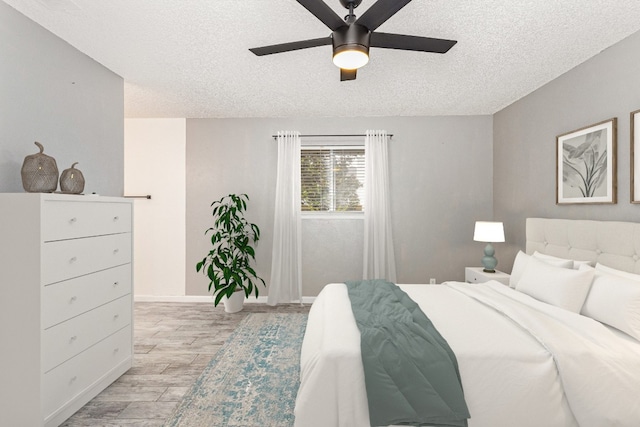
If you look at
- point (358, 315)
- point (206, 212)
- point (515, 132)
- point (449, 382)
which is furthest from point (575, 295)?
point (206, 212)

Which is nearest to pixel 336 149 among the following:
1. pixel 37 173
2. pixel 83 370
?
pixel 37 173

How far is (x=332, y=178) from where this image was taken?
15.7 feet

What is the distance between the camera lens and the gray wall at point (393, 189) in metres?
4.65

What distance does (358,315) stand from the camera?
2.20m

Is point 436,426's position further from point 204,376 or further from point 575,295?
point 204,376

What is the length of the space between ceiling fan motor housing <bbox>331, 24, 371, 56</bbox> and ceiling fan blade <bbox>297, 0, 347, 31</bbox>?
3 cm

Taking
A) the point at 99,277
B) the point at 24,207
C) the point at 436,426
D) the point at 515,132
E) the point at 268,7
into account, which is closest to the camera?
the point at 436,426

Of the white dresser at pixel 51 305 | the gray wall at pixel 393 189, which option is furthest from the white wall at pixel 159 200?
the white dresser at pixel 51 305

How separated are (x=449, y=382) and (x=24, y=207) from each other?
7.87 feet

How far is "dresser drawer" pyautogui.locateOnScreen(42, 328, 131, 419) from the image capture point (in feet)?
6.49

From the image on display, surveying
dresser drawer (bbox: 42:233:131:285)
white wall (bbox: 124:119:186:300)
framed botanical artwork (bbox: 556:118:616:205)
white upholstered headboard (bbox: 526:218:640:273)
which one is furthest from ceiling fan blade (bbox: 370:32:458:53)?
white wall (bbox: 124:119:186:300)

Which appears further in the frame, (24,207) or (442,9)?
(442,9)

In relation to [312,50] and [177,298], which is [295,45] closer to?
[312,50]

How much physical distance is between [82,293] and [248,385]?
4.17 ft
